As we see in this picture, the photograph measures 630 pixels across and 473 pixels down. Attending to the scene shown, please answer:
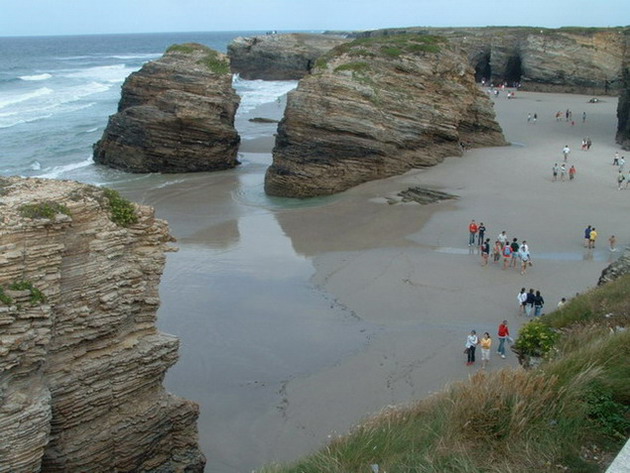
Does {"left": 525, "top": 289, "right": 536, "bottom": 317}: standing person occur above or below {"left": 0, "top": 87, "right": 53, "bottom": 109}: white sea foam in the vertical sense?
below

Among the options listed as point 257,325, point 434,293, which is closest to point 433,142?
point 434,293

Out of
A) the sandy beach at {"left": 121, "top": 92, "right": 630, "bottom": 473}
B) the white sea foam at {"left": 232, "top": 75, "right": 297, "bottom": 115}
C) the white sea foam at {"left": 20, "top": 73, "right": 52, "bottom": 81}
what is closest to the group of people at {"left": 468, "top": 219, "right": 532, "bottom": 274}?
the sandy beach at {"left": 121, "top": 92, "right": 630, "bottom": 473}

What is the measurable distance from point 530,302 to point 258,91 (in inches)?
2305

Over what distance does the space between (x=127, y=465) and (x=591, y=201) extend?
72.5 ft

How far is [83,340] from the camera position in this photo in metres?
9.08

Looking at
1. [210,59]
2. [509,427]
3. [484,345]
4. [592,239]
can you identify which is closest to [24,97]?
[210,59]

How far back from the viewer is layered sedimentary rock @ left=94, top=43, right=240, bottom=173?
3259cm

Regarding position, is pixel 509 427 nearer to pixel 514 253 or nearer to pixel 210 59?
pixel 514 253

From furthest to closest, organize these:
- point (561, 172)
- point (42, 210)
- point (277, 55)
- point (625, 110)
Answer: point (277, 55)
point (625, 110)
point (561, 172)
point (42, 210)

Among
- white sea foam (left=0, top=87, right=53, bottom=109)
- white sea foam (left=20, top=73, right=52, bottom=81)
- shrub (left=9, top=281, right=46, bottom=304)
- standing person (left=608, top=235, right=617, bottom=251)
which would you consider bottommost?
standing person (left=608, top=235, right=617, bottom=251)

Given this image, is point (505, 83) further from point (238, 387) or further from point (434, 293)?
point (238, 387)

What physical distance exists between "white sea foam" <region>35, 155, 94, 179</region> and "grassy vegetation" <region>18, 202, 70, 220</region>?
79.9ft

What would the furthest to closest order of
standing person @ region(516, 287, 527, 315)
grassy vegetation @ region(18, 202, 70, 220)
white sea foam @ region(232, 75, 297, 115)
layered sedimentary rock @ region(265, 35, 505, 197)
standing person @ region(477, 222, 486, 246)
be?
white sea foam @ region(232, 75, 297, 115) → layered sedimentary rock @ region(265, 35, 505, 197) → standing person @ region(477, 222, 486, 246) → standing person @ region(516, 287, 527, 315) → grassy vegetation @ region(18, 202, 70, 220)

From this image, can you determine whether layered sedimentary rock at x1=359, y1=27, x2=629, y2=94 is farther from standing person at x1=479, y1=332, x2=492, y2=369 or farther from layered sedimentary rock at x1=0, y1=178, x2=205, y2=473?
layered sedimentary rock at x1=0, y1=178, x2=205, y2=473
